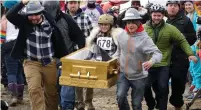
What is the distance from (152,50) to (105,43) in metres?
0.99

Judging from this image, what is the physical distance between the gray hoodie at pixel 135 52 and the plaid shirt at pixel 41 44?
40.8 inches

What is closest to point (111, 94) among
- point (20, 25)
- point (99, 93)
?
point (99, 93)

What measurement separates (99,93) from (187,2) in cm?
260

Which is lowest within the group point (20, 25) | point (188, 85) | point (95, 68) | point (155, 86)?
point (188, 85)

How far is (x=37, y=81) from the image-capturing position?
304 inches

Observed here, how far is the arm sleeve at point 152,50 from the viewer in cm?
752

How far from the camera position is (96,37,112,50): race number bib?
8.30 metres

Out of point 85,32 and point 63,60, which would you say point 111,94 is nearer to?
point 85,32

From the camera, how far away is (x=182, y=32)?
878cm

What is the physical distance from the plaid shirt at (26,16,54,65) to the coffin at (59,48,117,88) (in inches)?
19.5

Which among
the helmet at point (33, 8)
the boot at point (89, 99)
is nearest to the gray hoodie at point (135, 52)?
the helmet at point (33, 8)

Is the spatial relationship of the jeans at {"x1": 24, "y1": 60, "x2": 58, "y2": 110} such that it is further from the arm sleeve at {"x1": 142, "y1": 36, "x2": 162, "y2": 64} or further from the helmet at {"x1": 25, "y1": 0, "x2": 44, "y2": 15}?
the arm sleeve at {"x1": 142, "y1": 36, "x2": 162, "y2": 64}

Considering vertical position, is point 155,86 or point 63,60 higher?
point 63,60

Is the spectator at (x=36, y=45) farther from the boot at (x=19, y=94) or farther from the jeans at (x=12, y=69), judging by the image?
the jeans at (x=12, y=69)
